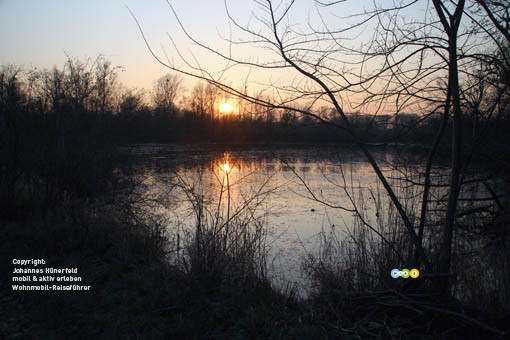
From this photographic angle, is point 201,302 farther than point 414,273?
Yes

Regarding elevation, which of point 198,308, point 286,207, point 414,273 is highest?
point 414,273

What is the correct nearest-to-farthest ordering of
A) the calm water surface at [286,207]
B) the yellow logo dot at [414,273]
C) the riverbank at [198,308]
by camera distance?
the riverbank at [198,308] < the yellow logo dot at [414,273] < the calm water surface at [286,207]

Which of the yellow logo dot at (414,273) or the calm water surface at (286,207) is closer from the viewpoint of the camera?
the yellow logo dot at (414,273)

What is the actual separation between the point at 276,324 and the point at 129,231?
2.66 meters

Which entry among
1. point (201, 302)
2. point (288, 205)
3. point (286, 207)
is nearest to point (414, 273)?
point (201, 302)

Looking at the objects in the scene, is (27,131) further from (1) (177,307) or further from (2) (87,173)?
(1) (177,307)

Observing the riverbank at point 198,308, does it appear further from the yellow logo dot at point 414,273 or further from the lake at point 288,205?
the lake at point 288,205

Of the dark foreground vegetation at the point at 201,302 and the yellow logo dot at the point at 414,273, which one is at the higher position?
the yellow logo dot at the point at 414,273

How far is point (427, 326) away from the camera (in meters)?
2.46

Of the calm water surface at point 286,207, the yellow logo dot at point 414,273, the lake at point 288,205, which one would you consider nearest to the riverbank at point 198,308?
the yellow logo dot at point 414,273

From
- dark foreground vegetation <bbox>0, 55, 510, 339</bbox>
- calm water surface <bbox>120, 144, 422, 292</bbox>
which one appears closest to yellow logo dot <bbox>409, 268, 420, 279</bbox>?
dark foreground vegetation <bbox>0, 55, 510, 339</bbox>

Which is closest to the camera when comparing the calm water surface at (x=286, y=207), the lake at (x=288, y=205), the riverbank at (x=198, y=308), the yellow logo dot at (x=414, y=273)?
the riverbank at (x=198, y=308)

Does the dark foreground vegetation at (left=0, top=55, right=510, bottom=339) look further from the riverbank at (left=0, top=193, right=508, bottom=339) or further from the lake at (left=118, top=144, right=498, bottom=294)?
the lake at (left=118, top=144, right=498, bottom=294)

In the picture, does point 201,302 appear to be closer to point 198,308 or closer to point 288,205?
point 198,308
